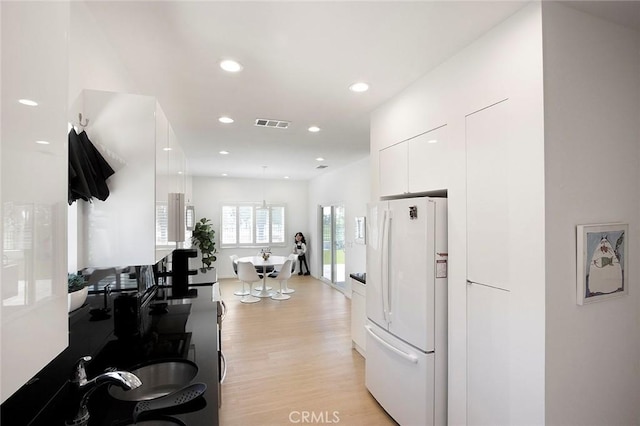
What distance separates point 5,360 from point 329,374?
313cm

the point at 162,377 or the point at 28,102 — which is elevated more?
the point at 28,102

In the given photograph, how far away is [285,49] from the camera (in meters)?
1.93

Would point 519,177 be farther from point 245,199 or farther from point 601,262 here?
point 245,199

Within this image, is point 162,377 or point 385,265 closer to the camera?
point 162,377

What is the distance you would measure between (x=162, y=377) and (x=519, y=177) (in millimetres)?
2087

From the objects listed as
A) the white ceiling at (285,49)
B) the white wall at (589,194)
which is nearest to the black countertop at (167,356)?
the white wall at (589,194)

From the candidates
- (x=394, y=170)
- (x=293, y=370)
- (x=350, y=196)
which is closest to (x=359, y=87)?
(x=394, y=170)

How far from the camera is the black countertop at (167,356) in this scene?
3.44 ft

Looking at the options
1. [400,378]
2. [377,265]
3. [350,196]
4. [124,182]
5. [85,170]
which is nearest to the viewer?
[85,170]

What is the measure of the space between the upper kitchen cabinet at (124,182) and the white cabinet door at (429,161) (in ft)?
5.69

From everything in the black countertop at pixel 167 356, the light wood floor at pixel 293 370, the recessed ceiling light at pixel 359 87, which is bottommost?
the light wood floor at pixel 293 370

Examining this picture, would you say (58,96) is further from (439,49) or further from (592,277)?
(592,277)

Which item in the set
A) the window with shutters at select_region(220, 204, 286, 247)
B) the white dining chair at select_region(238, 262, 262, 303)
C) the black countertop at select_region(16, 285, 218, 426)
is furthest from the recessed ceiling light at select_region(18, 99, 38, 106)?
the window with shutters at select_region(220, 204, 286, 247)

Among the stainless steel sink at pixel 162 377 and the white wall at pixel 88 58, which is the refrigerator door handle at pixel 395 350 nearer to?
the stainless steel sink at pixel 162 377
